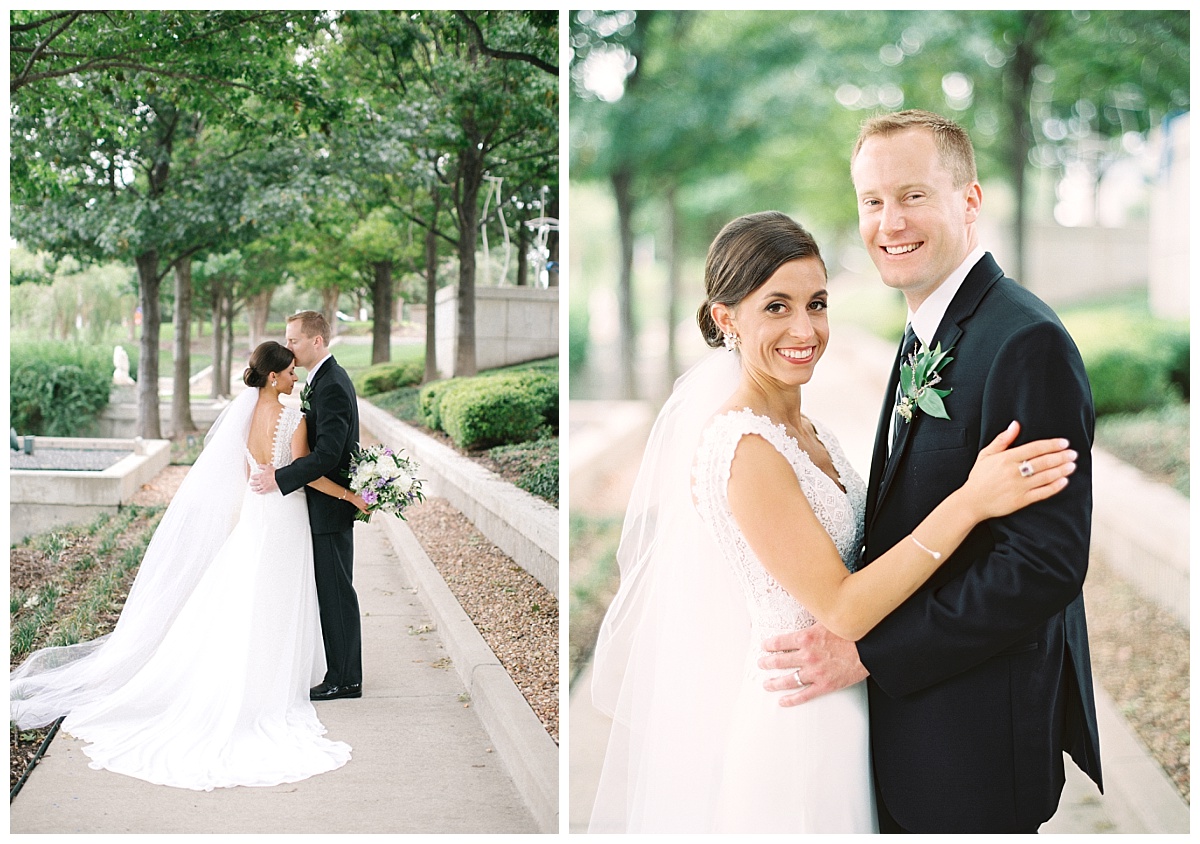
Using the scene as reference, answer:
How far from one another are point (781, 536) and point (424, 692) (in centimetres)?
150

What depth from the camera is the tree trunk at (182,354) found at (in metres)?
2.84

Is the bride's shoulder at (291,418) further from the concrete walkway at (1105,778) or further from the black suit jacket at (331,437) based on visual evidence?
the concrete walkway at (1105,778)

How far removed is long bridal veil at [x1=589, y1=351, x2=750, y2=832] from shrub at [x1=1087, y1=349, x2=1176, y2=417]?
11.5 ft

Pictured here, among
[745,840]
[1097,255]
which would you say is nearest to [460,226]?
[745,840]

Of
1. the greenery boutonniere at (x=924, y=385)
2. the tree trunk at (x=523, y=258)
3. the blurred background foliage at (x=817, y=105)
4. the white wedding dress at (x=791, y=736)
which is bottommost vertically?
the white wedding dress at (x=791, y=736)

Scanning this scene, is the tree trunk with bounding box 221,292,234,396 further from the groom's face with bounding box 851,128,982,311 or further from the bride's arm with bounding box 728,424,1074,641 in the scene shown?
the groom's face with bounding box 851,128,982,311

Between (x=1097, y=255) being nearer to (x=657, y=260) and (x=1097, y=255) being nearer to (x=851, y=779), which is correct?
(x=657, y=260)

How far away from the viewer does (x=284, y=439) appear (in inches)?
112

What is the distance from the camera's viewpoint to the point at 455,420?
3076 mm

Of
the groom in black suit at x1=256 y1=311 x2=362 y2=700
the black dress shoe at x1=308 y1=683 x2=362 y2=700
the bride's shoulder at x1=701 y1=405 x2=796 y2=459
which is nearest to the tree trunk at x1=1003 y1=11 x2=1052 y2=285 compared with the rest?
the bride's shoulder at x1=701 y1=405 x2=796 y2=459

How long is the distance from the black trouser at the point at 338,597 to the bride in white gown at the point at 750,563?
3.06 ft

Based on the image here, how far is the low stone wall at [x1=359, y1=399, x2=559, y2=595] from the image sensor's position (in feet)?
9.73

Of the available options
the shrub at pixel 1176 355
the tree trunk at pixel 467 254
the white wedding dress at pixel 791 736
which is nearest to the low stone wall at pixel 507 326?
the tree trunk at pixel 467 254

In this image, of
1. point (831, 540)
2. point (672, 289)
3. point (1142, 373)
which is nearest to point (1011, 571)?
point (831, 540)
